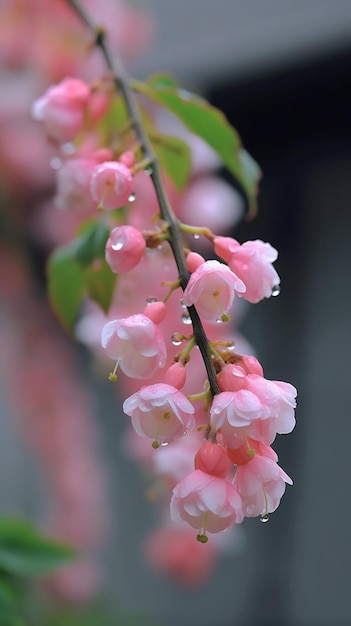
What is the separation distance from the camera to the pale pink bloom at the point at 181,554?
106 centimetres

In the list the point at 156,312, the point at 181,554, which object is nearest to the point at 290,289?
the point at 181,554

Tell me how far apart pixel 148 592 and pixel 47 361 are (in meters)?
0.95

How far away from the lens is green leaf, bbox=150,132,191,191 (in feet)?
1.79

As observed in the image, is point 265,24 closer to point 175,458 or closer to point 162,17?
point 162,17

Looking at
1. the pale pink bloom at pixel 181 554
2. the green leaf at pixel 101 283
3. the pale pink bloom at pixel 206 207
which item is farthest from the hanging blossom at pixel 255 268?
the pale pink bloom at pixel 181 554

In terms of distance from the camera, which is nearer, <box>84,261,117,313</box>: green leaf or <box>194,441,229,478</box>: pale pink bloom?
<box>194,441,229,478</box>: pale pink bloom

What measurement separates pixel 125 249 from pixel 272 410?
11 centimetres

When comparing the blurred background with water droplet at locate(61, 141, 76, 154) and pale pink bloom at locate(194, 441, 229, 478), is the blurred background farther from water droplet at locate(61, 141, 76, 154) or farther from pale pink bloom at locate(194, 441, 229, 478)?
pale pink bloom at locate(194, 441, 229, 478)

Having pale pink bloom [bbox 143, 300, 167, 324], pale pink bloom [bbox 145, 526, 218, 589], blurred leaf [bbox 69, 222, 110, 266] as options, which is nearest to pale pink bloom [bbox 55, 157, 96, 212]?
blurred leaf [bbox 69, 222, 110, 266]

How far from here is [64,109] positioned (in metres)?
0.49

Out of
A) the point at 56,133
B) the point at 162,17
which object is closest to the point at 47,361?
the point at 56,133

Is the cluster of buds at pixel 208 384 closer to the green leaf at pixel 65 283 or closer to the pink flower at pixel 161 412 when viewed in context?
the pink flower at pixel 161 412

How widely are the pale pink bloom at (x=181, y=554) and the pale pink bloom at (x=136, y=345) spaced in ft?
2.38

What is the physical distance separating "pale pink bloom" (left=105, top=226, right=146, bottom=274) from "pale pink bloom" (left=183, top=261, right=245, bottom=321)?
0.14 feet
